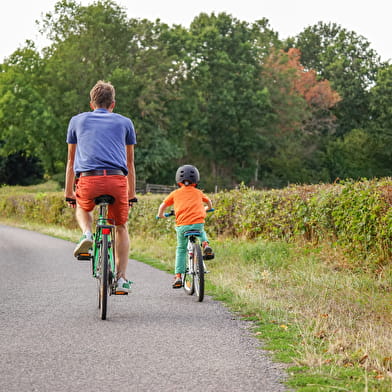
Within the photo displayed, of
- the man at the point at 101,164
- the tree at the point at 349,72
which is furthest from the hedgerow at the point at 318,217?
the tree at the point at 349,72

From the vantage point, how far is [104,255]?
6.01m

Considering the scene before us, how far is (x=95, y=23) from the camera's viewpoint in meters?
47.8

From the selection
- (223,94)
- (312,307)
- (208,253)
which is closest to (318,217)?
(208,253)

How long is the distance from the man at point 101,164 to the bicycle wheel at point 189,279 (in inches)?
63.2

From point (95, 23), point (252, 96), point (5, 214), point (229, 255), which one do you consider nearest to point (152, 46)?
point (95, 23)

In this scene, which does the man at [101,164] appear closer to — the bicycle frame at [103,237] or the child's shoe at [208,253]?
the bicycle frame at [103,237]

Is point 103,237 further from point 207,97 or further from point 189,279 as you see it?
point 207,97

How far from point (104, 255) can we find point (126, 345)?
3.66ft

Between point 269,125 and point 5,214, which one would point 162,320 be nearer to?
point 5,214

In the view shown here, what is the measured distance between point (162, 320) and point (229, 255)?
547 cm

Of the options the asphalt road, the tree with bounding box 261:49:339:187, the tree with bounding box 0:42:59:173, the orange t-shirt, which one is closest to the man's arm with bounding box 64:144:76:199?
the asphalt road

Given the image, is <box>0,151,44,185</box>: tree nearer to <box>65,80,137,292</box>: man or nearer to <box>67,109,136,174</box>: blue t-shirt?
<box>65,80,137,292</box>: man

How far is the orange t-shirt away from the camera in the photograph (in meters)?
8.02

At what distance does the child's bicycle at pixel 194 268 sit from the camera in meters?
7.46
